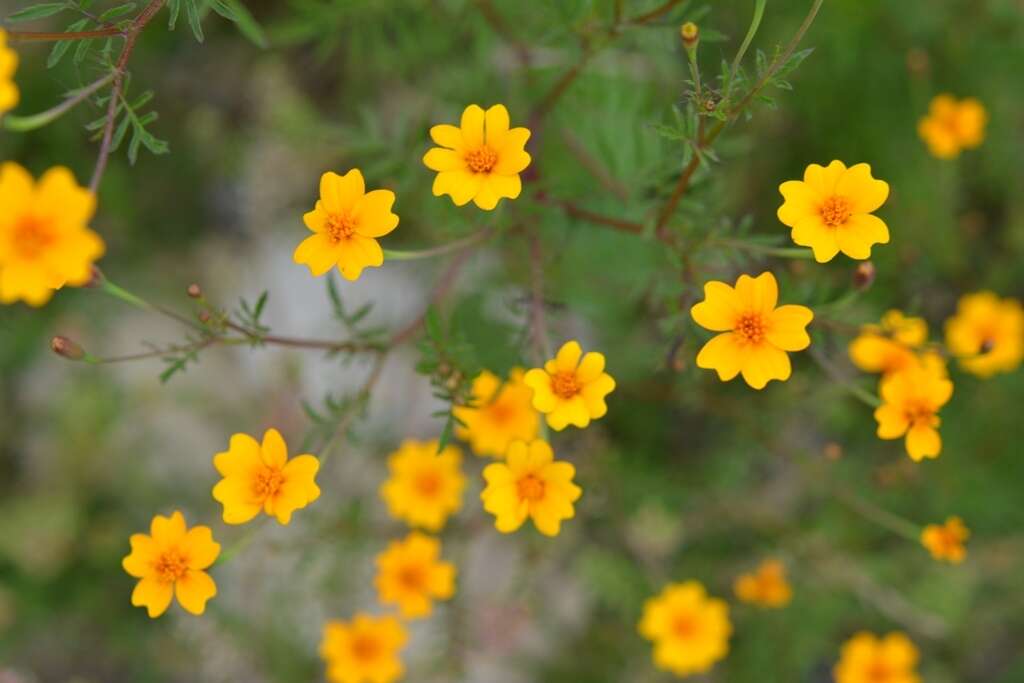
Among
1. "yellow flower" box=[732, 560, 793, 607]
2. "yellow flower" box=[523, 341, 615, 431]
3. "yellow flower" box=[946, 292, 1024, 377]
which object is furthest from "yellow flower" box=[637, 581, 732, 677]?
"yellow flower" box=[523, 341, 615, 431]

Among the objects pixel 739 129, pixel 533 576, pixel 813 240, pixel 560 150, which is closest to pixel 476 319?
pixel 560 150

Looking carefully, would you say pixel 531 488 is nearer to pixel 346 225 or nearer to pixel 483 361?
pixel 346 225

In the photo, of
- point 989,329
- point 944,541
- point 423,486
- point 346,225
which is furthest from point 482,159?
point 989,329

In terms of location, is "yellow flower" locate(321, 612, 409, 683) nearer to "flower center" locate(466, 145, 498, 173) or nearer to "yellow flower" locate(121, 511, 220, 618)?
"yellow flower" locate(121, 511, 220, 618)

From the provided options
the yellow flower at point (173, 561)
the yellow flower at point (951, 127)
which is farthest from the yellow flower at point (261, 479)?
the yellow flower at point (951, 127)

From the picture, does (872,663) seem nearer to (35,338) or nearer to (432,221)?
(432,221)
